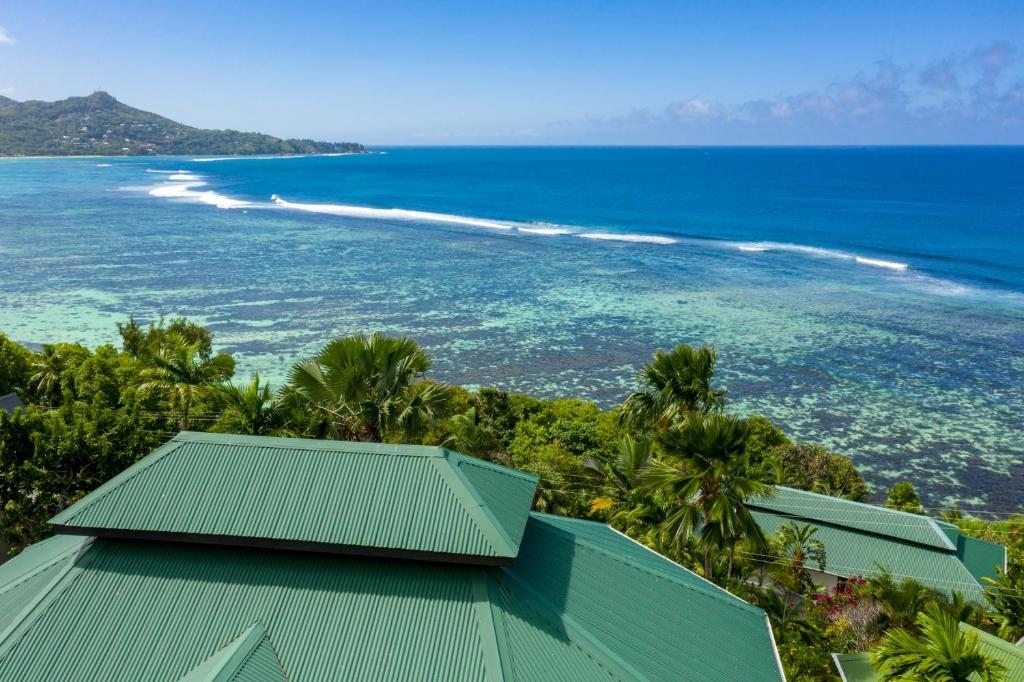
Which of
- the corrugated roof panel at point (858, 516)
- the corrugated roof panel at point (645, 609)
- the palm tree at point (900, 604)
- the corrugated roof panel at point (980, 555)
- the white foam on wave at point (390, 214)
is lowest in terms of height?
the white foam on wave at point (390, 214)

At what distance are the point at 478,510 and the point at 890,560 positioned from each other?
15.4m

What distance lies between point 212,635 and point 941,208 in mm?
135255

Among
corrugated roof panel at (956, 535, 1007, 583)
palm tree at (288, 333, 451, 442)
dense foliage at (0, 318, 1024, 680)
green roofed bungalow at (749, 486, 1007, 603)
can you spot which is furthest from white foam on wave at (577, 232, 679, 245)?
palm tree at (288, 333, 451, 442)

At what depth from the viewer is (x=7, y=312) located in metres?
53.4

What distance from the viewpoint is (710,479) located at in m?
15.8

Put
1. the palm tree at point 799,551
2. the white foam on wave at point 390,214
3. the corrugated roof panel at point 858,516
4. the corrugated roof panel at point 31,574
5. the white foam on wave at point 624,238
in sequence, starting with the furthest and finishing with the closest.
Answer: the white foam on wave at point 390,214 → the white foam on wave at point 624,238 → the corrugated roof panel at point 858,516 → the palm tree at point 799,551 → the corrugated roof panel at point 31,574

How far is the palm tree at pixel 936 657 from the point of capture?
10578 mm

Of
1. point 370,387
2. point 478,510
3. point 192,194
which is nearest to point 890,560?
point 478,510

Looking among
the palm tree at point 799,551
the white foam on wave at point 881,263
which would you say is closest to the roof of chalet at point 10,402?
the palm tree at point 799,551

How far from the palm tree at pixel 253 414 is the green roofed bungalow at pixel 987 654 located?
14.4 m

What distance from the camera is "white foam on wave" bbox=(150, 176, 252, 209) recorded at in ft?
410

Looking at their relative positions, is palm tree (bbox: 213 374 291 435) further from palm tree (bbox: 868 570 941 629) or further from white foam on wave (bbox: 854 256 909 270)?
white foam on wave (bbox: 854 256 909 270)

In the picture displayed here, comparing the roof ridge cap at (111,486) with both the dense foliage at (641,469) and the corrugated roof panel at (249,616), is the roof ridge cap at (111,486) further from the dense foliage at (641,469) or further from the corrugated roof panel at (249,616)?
the dense foliage at (641,469)

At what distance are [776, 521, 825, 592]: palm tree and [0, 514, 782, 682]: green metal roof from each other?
848cm
